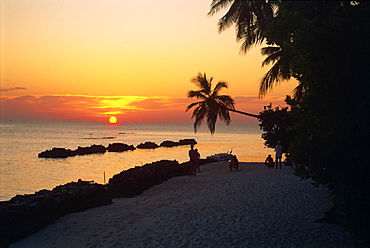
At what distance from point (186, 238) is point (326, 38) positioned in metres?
6.74

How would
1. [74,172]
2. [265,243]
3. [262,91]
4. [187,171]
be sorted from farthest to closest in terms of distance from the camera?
[74,172]
[187,171]
[262,91]
[265,243]

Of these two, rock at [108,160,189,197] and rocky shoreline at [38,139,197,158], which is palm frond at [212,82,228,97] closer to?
rock at [108,160,189,197]

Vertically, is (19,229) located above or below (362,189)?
below

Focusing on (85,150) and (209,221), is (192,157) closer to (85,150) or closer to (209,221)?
(209,221)

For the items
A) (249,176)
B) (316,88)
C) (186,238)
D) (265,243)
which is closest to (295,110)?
(316,88)

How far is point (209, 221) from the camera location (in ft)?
37.0

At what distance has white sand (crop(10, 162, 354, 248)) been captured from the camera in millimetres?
9516

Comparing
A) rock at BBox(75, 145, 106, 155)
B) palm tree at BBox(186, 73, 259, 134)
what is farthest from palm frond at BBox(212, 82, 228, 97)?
rock at BBox(75, 145, 106, 155)

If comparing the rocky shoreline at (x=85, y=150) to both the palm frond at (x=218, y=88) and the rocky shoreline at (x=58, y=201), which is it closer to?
the palm frond at (x=218, y=88)

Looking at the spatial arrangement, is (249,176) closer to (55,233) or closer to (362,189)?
(55,233)

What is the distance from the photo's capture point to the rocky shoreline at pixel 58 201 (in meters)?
11.3

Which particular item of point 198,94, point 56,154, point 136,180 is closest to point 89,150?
point 56,154

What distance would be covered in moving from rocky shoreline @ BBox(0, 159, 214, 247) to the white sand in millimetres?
432

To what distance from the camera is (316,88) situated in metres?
6.74
